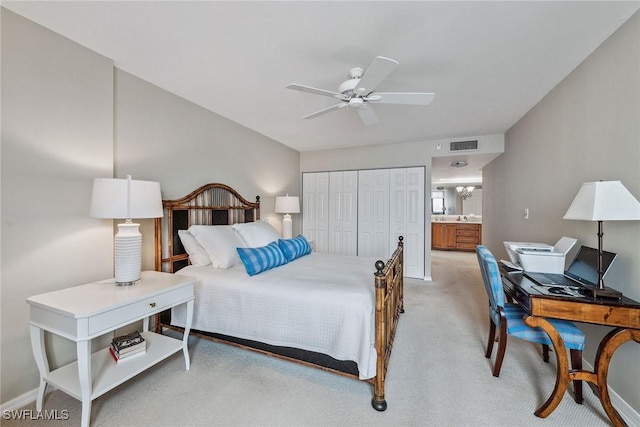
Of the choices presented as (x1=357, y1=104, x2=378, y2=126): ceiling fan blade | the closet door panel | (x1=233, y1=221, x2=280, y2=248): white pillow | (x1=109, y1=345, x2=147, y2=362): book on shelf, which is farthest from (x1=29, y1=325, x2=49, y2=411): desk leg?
the closet door panel

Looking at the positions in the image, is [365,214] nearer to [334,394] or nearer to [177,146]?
[177,146]

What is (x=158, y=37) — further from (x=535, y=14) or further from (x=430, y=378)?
(x=430, y=378)

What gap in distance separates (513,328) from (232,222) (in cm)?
325

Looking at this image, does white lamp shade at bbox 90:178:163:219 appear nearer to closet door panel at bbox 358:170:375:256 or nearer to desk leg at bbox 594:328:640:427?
desk leg at bbox 594:328:640:427

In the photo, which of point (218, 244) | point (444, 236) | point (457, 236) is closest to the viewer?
point (218, 244)

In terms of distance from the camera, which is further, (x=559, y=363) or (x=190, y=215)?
(x=190, y=215)

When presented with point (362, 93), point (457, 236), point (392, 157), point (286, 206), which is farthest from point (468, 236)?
point (362, 93)

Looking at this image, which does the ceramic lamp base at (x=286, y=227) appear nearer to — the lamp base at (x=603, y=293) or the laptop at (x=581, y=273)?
the laptop at (x=581, y=273)

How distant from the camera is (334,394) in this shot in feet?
6.00

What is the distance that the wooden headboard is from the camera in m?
2.67

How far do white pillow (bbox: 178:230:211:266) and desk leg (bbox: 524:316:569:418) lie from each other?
2767 millimetres

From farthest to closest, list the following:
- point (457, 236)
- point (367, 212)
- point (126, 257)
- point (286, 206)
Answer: point (457, 236)
point (367, 212)
point (286, 206)
point (126, 257)

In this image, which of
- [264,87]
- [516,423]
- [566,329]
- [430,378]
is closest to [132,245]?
[264,87]

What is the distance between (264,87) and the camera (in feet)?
8.69
